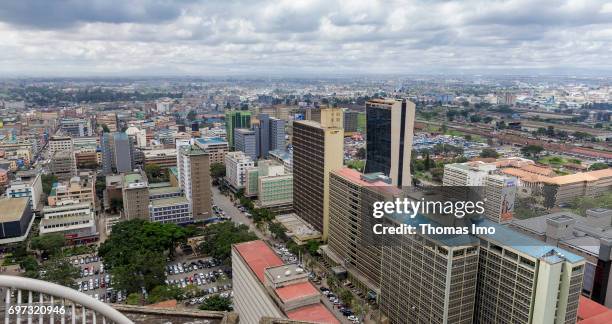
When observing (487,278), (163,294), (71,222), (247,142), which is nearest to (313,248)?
(163,294)

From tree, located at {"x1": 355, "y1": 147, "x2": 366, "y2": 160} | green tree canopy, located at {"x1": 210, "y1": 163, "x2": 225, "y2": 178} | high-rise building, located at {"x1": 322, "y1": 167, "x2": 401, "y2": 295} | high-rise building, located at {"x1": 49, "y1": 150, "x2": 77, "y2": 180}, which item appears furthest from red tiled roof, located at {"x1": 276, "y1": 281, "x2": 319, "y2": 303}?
tree, located at {"x1": 355, "y1": 147, "x2": 366, "y2": 160}

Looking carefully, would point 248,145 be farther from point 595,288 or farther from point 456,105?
point 456,105

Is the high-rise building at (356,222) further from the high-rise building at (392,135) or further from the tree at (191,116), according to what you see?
the tree at (191,116)

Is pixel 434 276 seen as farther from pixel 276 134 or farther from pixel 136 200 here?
pixel 276 134

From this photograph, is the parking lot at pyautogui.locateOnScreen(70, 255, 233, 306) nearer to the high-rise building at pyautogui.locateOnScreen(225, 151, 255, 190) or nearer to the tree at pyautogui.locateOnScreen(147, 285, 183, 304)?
the tree at pyautogui.locateOnScreen(147, 285, 183, 304)

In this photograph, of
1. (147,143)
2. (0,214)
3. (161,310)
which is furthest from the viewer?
(147,143)

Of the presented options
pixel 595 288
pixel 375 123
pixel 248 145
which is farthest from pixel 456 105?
pixel 595 288
